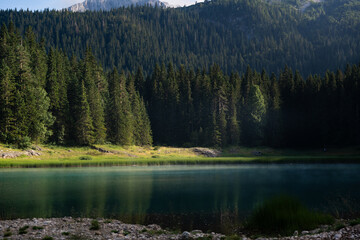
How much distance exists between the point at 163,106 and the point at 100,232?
87993mm

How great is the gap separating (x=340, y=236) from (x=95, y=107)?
2753 inches

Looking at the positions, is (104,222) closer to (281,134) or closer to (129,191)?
(129,191)

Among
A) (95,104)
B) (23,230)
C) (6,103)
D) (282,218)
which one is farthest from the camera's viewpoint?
(95,104)

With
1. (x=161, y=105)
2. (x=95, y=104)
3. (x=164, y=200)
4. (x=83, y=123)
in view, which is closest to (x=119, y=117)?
(x=95, y=104)

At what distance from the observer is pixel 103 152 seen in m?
70.2

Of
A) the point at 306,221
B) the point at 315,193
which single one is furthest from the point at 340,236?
the point at 315,193

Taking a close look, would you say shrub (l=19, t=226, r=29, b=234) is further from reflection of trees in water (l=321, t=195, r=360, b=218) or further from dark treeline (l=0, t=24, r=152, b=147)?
dark treeline (l=0, t=24, r=152, b=147)

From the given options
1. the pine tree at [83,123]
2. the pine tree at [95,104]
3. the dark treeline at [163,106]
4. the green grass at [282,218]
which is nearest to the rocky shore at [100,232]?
the green grass at [282,218]

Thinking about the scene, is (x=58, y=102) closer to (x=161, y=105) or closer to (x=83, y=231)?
(x=161, y=105)

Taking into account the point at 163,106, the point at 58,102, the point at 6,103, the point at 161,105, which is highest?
the point at 161,105

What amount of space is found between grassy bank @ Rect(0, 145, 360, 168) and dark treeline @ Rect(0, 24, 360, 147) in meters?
3.60

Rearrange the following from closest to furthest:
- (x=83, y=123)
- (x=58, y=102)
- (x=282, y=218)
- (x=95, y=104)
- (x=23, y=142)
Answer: (x=282, y=218)
(x=23, y=142)
(x=83, y=123)
(x=58, y=102)
(x=95, y=104)

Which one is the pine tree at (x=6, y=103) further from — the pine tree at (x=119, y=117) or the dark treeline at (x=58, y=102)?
the pine tree at (x=119, y=117)

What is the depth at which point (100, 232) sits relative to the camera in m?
14.9
